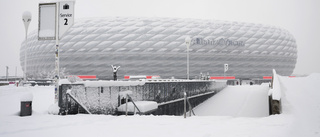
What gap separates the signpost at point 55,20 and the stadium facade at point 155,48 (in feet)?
158

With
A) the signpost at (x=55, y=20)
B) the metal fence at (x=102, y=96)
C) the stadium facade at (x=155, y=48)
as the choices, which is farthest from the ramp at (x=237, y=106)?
the stadium facade at (x=155, y=48)

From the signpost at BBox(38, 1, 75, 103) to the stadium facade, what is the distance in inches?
1892

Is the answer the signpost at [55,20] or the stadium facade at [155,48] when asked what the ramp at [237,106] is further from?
the stadium facade at [155,48]

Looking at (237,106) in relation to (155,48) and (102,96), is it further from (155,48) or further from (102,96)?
(155,48)

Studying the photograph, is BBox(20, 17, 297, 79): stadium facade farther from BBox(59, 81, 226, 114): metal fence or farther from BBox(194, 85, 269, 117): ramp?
BBox(59, 81, 226, 114): metal fence

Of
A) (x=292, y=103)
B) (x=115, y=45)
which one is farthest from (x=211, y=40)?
(x=292, y=103)

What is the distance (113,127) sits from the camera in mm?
6867

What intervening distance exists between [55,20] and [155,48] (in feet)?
161

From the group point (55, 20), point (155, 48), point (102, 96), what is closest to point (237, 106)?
point (102, 96)

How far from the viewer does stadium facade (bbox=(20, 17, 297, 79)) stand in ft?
193

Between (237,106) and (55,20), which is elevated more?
(55,20)

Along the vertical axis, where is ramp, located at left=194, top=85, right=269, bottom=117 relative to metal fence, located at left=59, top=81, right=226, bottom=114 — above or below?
below

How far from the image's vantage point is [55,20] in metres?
10.4

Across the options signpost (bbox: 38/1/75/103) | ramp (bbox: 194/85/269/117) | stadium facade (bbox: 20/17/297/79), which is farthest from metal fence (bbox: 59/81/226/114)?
stadium facade (bbox: 20/17/297/79)
